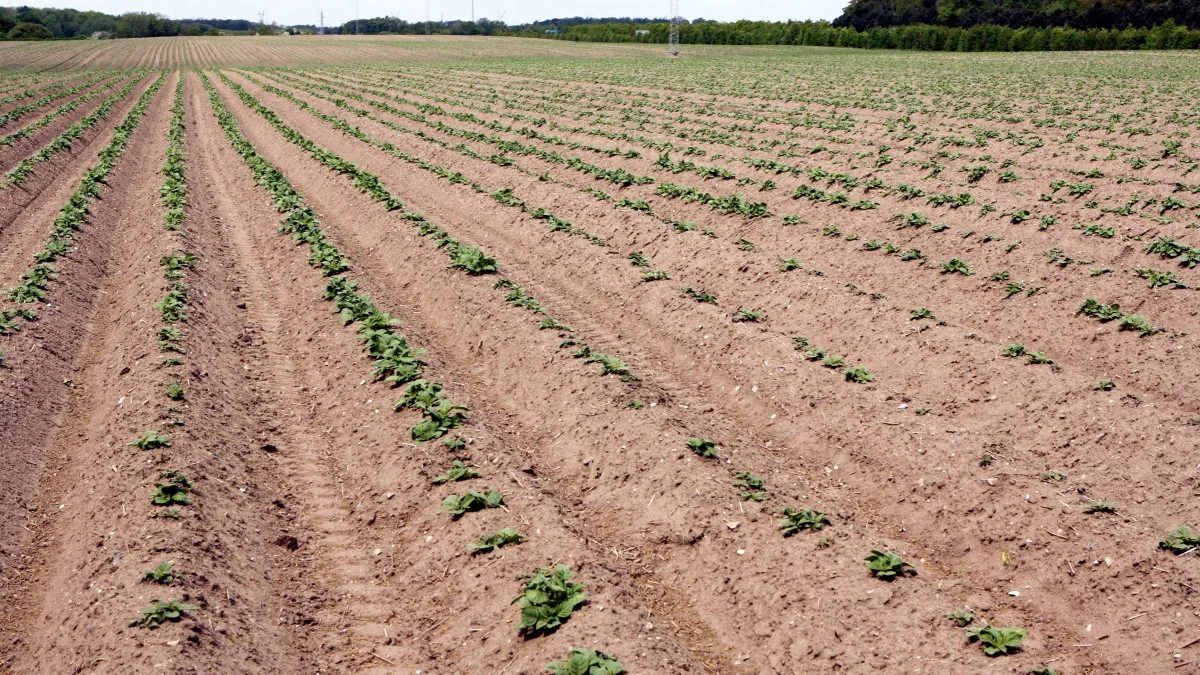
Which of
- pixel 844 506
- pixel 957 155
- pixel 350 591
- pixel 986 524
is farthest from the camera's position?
pixel 957 155

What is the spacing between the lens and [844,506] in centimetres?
805

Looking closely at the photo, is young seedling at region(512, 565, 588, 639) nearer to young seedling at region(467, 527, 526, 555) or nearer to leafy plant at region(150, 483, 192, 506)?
young seedling at region(467, 527, 526, 555)

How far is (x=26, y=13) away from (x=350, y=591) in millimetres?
232773

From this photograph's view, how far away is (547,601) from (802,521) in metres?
2.09

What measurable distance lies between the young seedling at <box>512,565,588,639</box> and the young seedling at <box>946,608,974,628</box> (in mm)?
2317

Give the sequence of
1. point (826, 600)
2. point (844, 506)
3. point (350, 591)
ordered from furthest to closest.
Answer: point (844, 506) < point (350, 591) < point (826, 600)

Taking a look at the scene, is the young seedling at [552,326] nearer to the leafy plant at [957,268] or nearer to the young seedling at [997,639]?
the leafy plant at [957,268]

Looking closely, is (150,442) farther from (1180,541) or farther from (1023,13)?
(1023,13)

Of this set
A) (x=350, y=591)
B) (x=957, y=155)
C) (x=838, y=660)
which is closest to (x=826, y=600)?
(x=838, y=660)

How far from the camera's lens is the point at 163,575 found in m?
6.38

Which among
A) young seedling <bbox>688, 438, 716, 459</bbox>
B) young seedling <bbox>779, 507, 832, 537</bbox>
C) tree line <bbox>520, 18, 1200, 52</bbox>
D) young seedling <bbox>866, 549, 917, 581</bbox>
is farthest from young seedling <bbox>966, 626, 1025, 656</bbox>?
tree line <bbox>520, 18, 1200, 52</bbox>

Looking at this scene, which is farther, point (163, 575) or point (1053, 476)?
point (1053, 476)

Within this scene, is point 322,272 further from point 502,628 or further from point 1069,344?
point 1069,344

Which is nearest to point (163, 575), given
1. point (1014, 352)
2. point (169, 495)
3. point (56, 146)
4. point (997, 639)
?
point (169, 495)
